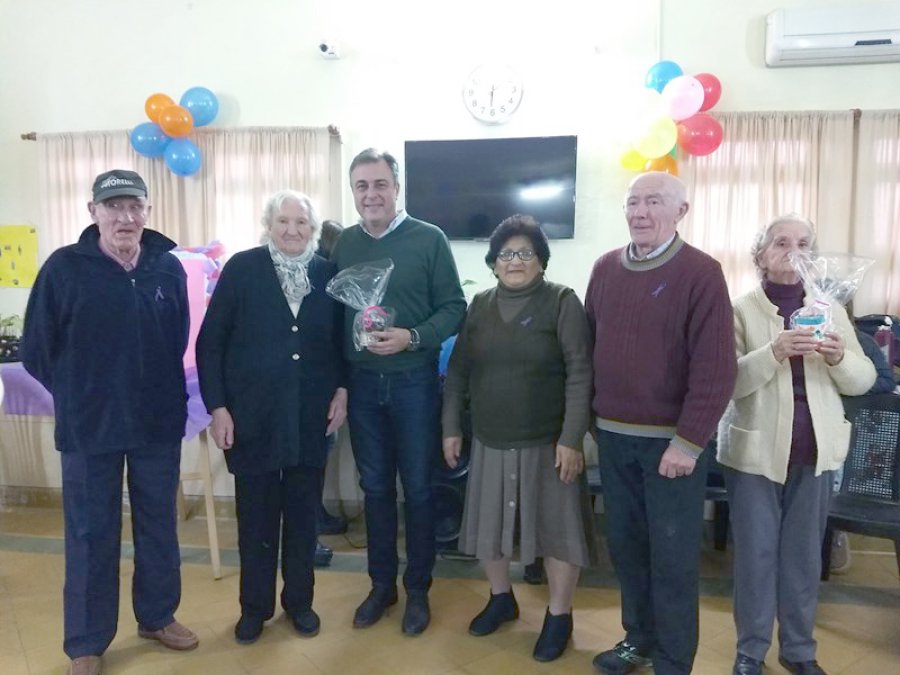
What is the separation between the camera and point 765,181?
14.0ft

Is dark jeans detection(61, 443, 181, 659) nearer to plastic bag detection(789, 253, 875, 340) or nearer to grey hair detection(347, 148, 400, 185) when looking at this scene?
grey hair detection(347, 148, 400, 185)

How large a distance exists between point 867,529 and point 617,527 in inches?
41.5

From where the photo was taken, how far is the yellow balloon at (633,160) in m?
4.22

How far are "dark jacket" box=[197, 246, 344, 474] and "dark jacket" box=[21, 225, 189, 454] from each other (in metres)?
0.19

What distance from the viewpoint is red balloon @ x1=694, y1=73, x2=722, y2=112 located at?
409 cm

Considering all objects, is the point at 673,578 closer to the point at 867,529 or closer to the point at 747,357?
the point at 747,357

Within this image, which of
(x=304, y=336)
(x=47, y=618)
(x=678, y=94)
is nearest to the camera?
(x=304, y=336)

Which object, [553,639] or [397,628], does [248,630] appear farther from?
[553,639]

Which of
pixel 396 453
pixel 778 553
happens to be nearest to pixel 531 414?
pixel 396 453

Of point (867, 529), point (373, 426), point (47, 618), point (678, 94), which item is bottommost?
point (47, 618)

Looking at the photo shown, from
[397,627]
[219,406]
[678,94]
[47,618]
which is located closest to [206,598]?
[47,618]

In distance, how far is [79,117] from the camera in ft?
15.9

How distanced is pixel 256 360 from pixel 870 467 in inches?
94.5

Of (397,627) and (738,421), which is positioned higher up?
(738,421)
